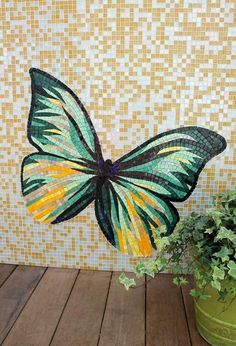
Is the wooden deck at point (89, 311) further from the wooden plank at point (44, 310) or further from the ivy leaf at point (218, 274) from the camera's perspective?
the ivy leaf at point (218, 274)

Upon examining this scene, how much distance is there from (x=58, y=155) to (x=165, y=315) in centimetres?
101

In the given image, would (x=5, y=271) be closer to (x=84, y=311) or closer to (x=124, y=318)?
(x=84, y=311)

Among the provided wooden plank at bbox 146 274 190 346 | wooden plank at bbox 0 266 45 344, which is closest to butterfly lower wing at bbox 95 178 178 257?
wooden plank at bbox 146 274 190 346

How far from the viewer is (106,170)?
1.95m

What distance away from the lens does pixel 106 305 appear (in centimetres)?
172

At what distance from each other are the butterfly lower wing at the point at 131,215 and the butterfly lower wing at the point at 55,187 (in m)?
0.10

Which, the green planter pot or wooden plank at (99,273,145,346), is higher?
the green planter pot

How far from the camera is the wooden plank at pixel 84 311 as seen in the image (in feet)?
4.89

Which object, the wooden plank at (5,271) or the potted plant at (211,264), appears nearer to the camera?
the potted plant at (211,264)

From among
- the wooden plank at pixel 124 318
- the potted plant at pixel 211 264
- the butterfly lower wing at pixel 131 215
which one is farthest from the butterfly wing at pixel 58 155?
the potted plant at pixel 211 264

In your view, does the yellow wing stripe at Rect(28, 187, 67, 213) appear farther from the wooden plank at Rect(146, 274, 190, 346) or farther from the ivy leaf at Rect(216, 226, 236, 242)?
the ivy leaf at Rect(216, 226, 236, 242)

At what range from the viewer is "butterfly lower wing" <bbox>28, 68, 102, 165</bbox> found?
1.92 m

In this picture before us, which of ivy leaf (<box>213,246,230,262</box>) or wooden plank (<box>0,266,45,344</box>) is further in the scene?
wooden plank (<box>0,266,45,344</box>)

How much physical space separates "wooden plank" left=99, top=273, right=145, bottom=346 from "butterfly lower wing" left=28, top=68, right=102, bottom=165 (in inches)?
28.6
